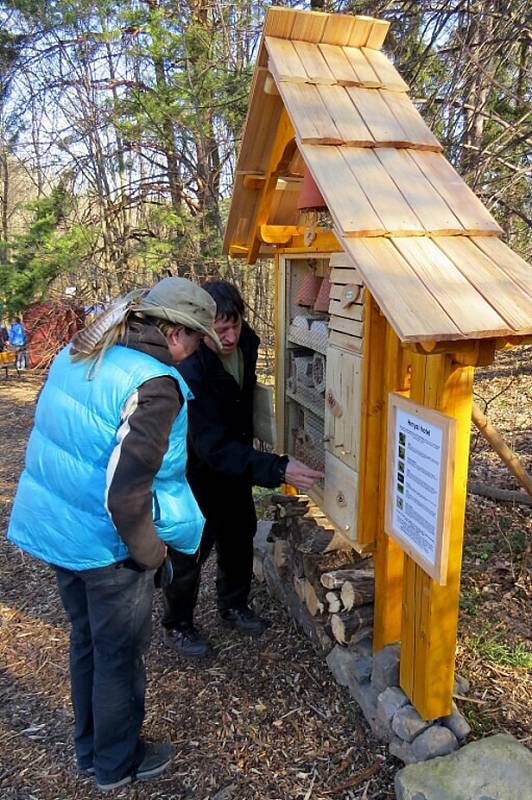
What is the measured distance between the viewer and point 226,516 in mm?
3275

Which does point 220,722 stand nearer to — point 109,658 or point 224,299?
point 109,658

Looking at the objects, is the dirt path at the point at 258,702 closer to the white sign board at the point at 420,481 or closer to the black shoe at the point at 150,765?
the black shoe at the point at 150,765

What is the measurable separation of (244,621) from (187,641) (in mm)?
349

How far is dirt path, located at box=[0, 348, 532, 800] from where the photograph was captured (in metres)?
2.45

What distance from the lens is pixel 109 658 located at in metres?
2.18

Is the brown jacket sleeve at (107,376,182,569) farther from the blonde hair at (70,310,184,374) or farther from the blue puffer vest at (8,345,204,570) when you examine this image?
the blonde hair at (70,310,184,374)

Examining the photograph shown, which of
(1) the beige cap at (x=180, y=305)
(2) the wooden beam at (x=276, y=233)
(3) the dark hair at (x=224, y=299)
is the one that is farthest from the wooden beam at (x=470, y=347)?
(2) the wooden beam at (x=276, y=233)

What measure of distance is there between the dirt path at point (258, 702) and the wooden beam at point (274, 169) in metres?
2.20

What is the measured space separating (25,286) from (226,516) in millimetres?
8519

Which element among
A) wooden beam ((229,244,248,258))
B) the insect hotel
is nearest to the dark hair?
the insect hotel

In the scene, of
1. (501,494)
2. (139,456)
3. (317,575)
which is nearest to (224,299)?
(139,456)

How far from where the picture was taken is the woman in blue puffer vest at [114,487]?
1.95 metres

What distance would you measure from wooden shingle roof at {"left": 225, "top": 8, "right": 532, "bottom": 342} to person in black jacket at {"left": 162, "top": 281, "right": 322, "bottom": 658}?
2.85 feet

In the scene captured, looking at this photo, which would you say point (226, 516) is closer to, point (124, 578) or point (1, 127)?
point (124, 578)
